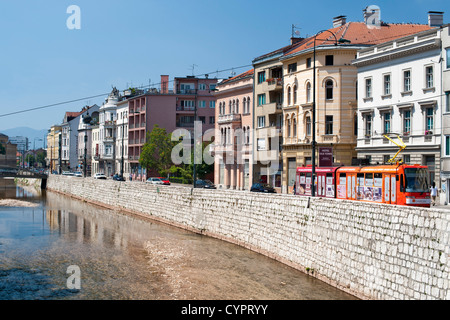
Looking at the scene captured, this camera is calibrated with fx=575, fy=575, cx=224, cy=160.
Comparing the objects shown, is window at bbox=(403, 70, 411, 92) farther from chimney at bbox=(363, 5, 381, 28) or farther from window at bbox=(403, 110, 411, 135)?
chimney at bbox=(363, 5, 381, 28)

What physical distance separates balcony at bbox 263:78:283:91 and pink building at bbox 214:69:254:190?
14.4 feet

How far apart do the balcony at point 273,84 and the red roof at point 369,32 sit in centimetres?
513

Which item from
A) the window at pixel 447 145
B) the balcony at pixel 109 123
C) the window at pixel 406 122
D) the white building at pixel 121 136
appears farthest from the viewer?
the balcony at pixel 109 123

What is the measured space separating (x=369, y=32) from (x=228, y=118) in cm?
2201

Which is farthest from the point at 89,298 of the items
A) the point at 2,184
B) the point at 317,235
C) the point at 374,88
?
the point at 2,184

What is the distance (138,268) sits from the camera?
1088 inches

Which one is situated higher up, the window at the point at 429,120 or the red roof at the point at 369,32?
the red roof at the point at 369,32

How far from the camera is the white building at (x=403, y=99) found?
134ft

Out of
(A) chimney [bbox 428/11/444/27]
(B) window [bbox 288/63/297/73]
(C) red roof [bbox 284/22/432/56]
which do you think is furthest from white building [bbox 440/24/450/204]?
(B) window [bbox 288/63/297/73]

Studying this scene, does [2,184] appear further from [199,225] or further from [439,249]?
[439,249]

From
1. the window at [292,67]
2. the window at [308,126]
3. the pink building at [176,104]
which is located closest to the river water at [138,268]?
the window at [308,126]

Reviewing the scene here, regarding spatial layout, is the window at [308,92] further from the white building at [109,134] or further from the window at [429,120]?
the white building at [109,134]

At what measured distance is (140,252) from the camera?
3269 centimetres

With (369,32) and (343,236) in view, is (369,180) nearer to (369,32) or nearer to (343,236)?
(343,236)
